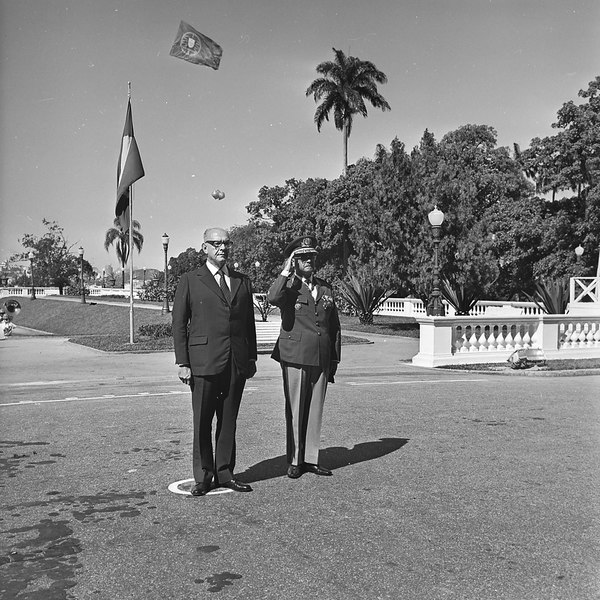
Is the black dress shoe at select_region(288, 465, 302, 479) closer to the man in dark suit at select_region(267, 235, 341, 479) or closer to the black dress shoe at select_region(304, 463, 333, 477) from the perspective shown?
the man in dark suit at select_region(267, 235, 341, 479)

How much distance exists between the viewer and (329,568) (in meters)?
4.13

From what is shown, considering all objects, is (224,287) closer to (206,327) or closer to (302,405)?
(206,327)

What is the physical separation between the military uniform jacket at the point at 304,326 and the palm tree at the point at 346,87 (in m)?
49.4

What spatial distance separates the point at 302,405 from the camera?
6.20m

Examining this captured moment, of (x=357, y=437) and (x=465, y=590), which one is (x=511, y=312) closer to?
(x=357, y=437)

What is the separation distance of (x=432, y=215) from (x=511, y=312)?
42.3ft

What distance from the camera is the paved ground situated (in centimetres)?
397

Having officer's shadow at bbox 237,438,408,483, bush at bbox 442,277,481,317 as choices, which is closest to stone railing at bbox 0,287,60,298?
bush at bbox 442,277,481,317

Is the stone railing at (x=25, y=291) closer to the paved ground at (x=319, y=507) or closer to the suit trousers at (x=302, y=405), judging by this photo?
the paved ground at (x=319, y=507)

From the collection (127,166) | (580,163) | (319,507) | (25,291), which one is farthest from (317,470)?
Result: (25,291)

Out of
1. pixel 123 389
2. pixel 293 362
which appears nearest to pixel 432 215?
pixel 123 389

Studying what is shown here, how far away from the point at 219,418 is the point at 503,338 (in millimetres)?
14129

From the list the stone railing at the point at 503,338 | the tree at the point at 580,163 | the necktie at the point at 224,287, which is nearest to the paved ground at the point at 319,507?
the necktie at the point at 224,287

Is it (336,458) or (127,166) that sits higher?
(127,166)
